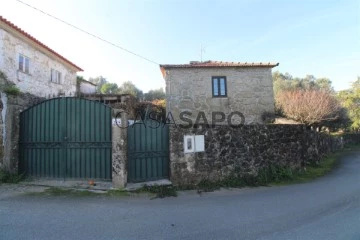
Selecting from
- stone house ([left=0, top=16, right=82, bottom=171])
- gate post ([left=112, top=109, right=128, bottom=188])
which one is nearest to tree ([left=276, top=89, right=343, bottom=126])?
gate post ([left=112, top=109, right=128, bottom=188])

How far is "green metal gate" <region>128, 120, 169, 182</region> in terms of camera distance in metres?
7.46

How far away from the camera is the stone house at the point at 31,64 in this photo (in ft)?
35.5

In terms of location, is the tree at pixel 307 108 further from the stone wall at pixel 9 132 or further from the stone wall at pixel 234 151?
the stone wall at pixel 9 132

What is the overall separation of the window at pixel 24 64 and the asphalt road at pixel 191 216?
8394 millimetres

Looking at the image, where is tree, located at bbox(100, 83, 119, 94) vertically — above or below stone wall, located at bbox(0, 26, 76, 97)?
above

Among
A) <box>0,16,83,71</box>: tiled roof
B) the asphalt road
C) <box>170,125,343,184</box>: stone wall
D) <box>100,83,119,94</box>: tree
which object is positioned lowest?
the asphalt road

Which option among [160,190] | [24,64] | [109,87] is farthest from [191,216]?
[109,87]

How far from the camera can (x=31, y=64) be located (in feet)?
42.1

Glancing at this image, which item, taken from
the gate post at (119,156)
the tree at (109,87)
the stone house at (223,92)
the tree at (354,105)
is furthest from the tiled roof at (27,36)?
the tree at (354,105)

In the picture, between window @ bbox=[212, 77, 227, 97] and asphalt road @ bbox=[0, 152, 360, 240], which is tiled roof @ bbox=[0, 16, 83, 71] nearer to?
asphalt road @ bbox=[0, 152, 360, 240]

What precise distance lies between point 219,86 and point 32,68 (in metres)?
11.2

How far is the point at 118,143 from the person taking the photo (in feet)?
22.8

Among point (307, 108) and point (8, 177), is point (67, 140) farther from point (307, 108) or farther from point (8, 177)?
point (307, 108)

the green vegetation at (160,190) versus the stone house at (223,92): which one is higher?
the stone house at (223,92)
